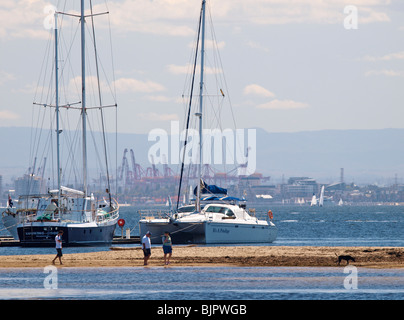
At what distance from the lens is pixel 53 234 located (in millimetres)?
61281

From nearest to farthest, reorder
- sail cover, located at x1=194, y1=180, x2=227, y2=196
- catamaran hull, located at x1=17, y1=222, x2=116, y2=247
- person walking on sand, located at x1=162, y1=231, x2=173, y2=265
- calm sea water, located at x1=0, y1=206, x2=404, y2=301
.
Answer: calm sea water, located at x1=0, y1=206, x2=404, y2=301, person walking on sand, located at x1=162, y1=231, x2=173, y2=265, catamaran hull, located at x1=17, y1=222, x2=116, y2=247, sail cover, located at x1=194, y1=180, x2=227, y2=196

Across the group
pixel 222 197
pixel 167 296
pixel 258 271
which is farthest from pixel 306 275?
pixel 222 197

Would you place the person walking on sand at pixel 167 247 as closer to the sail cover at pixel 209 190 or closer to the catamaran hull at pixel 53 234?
the catamaran hull at pixel 53 234

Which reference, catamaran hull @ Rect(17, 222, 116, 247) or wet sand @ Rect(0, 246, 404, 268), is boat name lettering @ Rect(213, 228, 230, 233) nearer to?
wet sand @ Rect(0, 246, 404, 268)

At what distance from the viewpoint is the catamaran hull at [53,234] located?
200ft

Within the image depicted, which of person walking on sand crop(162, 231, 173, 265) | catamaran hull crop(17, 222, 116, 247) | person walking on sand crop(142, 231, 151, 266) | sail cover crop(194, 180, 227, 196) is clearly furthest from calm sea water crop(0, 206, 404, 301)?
sail cover crop(194, 180, 227, 196)

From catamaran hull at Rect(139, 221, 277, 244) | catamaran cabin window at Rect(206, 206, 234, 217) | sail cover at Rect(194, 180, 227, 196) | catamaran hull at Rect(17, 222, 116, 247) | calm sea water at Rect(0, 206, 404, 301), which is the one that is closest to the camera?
calm sea water at Rect(0, 206, 404, 301)

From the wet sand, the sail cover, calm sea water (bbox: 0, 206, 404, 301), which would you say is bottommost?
calm sea water (bbox: 0, 206, 404, 301)

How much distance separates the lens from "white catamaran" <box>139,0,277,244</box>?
206 feet

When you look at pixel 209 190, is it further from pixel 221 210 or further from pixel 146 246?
pixel 146 246

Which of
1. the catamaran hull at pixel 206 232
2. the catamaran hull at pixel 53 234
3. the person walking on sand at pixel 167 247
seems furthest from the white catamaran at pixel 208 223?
the person walking on sand at pixel 167 247

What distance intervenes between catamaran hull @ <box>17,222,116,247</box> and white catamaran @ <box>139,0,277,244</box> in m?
4.96
